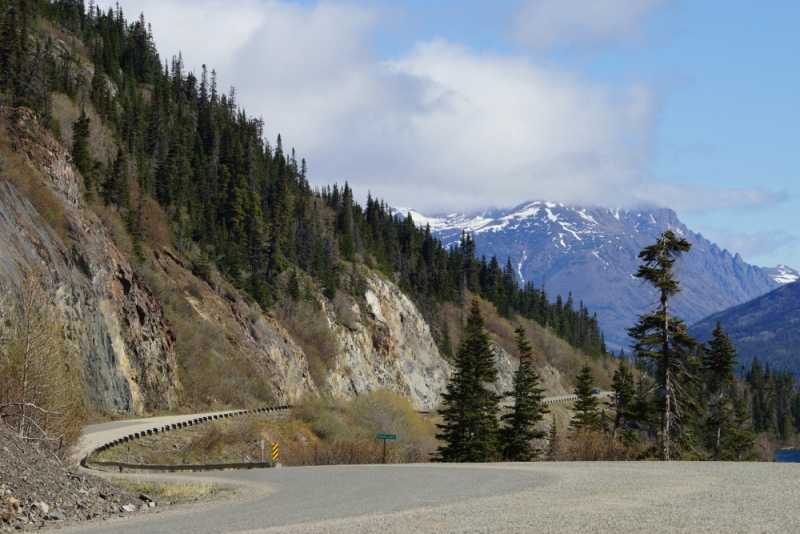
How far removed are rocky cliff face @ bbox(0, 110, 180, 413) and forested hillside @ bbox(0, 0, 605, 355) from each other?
11.8 meters

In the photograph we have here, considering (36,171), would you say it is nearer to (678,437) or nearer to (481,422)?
(481,422)

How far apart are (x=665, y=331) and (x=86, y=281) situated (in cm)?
3146

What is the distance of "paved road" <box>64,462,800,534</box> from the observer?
41.3ft

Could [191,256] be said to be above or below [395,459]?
above

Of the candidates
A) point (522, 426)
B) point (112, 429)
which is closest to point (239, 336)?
point (112, 429)

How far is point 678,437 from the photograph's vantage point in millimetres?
34312

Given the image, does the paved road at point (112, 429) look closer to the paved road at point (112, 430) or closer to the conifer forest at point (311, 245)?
the paved road at point (112, 430)

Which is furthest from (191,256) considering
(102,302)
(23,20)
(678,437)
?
(678,437)

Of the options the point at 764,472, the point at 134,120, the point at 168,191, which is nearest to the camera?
the point at 764,472

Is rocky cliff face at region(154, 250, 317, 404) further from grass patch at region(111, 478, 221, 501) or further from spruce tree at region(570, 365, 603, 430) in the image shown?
grass patch at region(111, 478, 221, 501)

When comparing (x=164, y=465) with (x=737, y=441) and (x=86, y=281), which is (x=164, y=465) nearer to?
(x=86, y=281)

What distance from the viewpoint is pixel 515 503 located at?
605 inches

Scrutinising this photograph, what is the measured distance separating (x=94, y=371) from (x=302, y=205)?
72772mm

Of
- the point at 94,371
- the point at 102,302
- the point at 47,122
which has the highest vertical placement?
the point at 47,122
